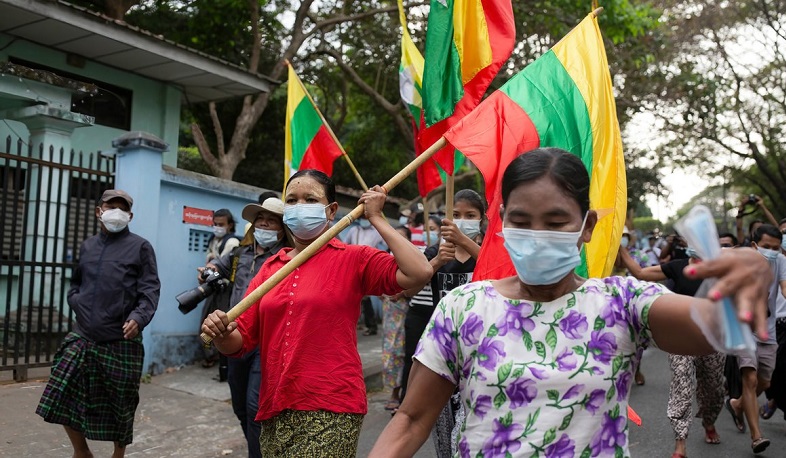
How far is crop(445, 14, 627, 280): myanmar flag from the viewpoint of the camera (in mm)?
3658

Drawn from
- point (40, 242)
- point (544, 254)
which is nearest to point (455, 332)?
point (544, 254)

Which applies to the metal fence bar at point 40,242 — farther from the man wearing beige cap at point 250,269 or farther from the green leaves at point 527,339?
the green leaves at point 527,339

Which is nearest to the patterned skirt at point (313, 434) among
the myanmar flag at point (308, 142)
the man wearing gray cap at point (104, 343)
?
the man wearing gray cap at point (104, 343)

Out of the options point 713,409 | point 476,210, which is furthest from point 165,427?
point 713,409

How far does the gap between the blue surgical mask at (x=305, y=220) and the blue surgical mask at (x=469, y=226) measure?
162 centimetres

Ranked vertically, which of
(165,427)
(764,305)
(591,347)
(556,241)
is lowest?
(165,427)

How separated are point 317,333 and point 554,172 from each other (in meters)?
1.56

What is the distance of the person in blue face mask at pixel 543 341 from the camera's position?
5.57 feet

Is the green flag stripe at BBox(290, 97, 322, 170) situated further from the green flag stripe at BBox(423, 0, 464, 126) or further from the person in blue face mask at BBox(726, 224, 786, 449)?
the person in blue face mask at BBox(726, 224, 786, 449)

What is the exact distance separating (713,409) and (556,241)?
208 inches

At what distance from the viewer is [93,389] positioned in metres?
4.62

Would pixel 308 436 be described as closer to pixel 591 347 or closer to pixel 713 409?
pixel 591 347

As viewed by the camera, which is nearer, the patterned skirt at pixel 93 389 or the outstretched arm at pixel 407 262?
the outstretched arm at pixel 407 262

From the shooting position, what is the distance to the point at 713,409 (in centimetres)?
627
